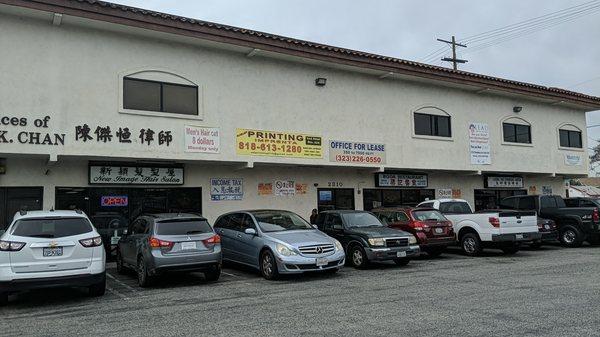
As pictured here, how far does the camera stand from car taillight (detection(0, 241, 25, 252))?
342 inches

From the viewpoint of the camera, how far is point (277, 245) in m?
11.4

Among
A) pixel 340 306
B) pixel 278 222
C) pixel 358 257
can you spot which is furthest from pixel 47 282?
pixel 358 257

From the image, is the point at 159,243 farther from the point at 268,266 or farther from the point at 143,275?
the point at 268,266

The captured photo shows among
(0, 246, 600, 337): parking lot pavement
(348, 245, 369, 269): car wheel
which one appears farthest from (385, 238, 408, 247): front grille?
(0, 246, 600, 337): parking lot pavement

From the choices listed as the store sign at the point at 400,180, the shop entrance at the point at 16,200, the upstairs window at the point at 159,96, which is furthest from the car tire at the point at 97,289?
the store sign at the point at 400,180

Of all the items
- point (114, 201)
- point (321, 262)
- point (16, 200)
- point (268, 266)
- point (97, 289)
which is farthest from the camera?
point (114, 201)

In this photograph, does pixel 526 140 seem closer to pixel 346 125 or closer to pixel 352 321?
pixel 346 125

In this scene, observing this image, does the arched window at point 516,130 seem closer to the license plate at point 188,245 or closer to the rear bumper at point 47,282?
the license plate at point 188,245

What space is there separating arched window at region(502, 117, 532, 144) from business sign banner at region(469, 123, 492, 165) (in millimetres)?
1453

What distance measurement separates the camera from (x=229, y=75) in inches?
661

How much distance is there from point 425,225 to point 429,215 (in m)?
0.60

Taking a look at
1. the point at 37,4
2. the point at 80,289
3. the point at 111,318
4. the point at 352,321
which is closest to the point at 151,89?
the point at 37,4

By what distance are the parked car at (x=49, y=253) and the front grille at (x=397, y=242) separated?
6994mm

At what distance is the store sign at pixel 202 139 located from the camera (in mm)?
15781
